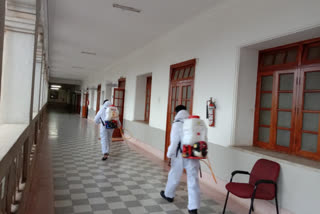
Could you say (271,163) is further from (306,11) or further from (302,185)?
(306,11)

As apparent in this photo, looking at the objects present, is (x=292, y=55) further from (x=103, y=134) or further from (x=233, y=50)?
(x=103, y=134)

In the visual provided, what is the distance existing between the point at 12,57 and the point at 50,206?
195 cm

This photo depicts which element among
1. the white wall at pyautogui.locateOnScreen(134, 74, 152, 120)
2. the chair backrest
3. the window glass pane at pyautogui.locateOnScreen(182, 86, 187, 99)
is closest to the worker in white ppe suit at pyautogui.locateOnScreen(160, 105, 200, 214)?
the chair backrest

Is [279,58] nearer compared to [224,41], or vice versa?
[279,58]

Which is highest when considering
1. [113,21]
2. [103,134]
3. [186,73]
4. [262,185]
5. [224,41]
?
[113,21]

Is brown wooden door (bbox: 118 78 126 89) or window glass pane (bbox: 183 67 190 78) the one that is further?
brown wooden door (bbox: 118 78 126 89)

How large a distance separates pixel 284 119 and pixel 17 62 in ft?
12.2

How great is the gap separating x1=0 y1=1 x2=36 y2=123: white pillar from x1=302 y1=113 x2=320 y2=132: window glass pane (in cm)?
363

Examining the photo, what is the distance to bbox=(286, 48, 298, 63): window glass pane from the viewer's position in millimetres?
3554

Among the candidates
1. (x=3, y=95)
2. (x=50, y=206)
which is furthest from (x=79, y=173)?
(x=3, y=95)

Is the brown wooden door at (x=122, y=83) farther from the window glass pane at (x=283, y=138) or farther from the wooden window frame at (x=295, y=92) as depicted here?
the window glass pane at (x=283, y=138)

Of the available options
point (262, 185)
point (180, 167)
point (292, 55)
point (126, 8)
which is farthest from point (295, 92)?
point (126, 8)

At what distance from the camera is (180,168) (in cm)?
353

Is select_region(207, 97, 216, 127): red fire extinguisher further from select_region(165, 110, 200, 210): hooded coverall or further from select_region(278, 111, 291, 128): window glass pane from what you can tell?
select_region(278, 111, 291, 128): window glass pane
